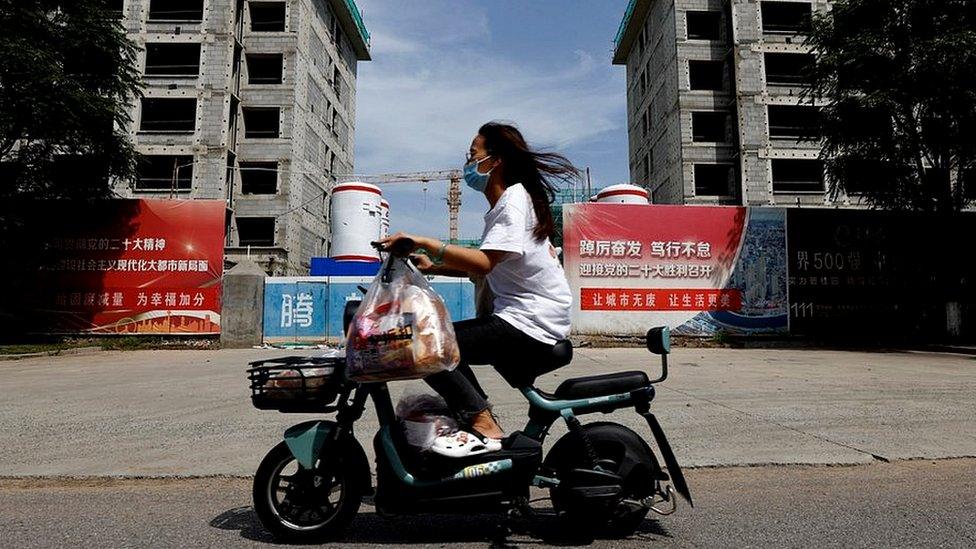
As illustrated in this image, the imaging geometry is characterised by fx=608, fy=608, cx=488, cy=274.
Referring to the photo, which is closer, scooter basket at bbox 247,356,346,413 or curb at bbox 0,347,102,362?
scooter basket at bbox 247,356,346,413

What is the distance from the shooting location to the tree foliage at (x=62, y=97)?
14289 millimetres

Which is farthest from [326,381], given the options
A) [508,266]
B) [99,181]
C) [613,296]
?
[99,181]

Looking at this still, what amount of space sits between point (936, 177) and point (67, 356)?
21378 mm

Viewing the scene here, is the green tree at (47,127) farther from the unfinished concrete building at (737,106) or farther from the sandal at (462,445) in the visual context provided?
the unfinished concrete building at (737,106)

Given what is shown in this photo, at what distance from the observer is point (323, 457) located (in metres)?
2.55

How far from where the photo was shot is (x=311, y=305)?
56.1 ft

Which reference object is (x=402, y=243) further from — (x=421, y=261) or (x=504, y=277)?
(x=504, y=277)

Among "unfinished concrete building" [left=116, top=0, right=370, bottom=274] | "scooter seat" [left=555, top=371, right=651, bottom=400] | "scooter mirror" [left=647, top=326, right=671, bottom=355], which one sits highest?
"unfinished concrete building" [left=116, top=0, right=370, bottom=274]

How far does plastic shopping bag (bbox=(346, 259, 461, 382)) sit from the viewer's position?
2322mm

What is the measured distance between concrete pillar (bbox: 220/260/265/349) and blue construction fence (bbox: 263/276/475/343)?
2.52 ft

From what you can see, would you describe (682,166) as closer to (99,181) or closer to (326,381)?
(99,181)

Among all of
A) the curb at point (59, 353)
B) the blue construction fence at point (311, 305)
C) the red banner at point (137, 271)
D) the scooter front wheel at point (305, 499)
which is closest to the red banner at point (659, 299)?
the blue construction fence at point (311, 305)

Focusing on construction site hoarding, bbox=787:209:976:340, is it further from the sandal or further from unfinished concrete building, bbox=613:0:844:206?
unfinished concrete building, bbox=613:0:844:206

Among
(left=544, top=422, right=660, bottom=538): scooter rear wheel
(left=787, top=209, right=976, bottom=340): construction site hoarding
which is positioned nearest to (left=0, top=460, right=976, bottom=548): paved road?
(left=544, top=422, right=660, bottom=538): scooter rear wheel
